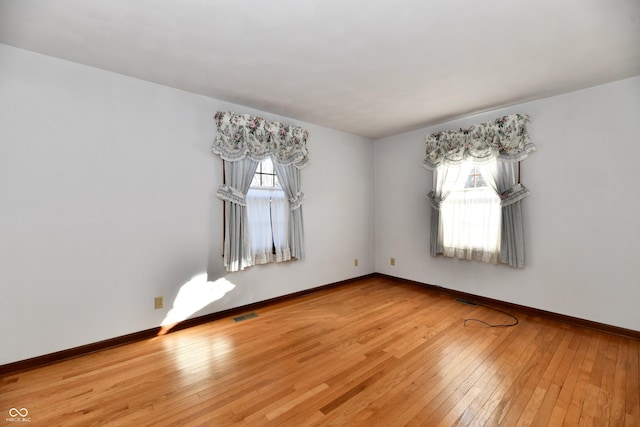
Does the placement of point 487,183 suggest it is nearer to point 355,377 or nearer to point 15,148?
point 355,377

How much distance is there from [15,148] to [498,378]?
408 cm

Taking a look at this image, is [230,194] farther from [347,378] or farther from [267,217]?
[347,378]

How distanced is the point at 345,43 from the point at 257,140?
5.20ft

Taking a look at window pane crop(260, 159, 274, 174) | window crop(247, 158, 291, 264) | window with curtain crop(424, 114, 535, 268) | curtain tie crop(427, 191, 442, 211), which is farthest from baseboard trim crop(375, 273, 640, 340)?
window pane crop(260, 159, 274, 174)

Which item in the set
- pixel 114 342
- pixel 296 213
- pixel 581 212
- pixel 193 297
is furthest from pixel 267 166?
pixel 581 212

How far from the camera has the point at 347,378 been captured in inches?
77.2

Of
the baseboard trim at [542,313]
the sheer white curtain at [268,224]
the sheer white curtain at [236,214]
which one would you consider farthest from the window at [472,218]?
the sheer white curtain at [236,214]

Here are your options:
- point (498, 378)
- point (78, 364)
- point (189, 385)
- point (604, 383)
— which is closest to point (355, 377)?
point (498, 378)

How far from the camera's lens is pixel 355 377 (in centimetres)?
197

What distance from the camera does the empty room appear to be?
5.69 ft

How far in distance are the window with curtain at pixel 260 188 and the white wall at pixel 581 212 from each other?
250 cm

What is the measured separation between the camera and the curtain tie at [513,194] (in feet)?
10.2

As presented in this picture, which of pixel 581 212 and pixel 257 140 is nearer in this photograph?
pixel 581 212

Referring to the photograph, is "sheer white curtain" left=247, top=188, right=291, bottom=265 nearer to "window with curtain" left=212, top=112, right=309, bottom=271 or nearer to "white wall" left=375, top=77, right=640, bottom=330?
"window with curtain" left=212, top=112, right=309, bottom=271
